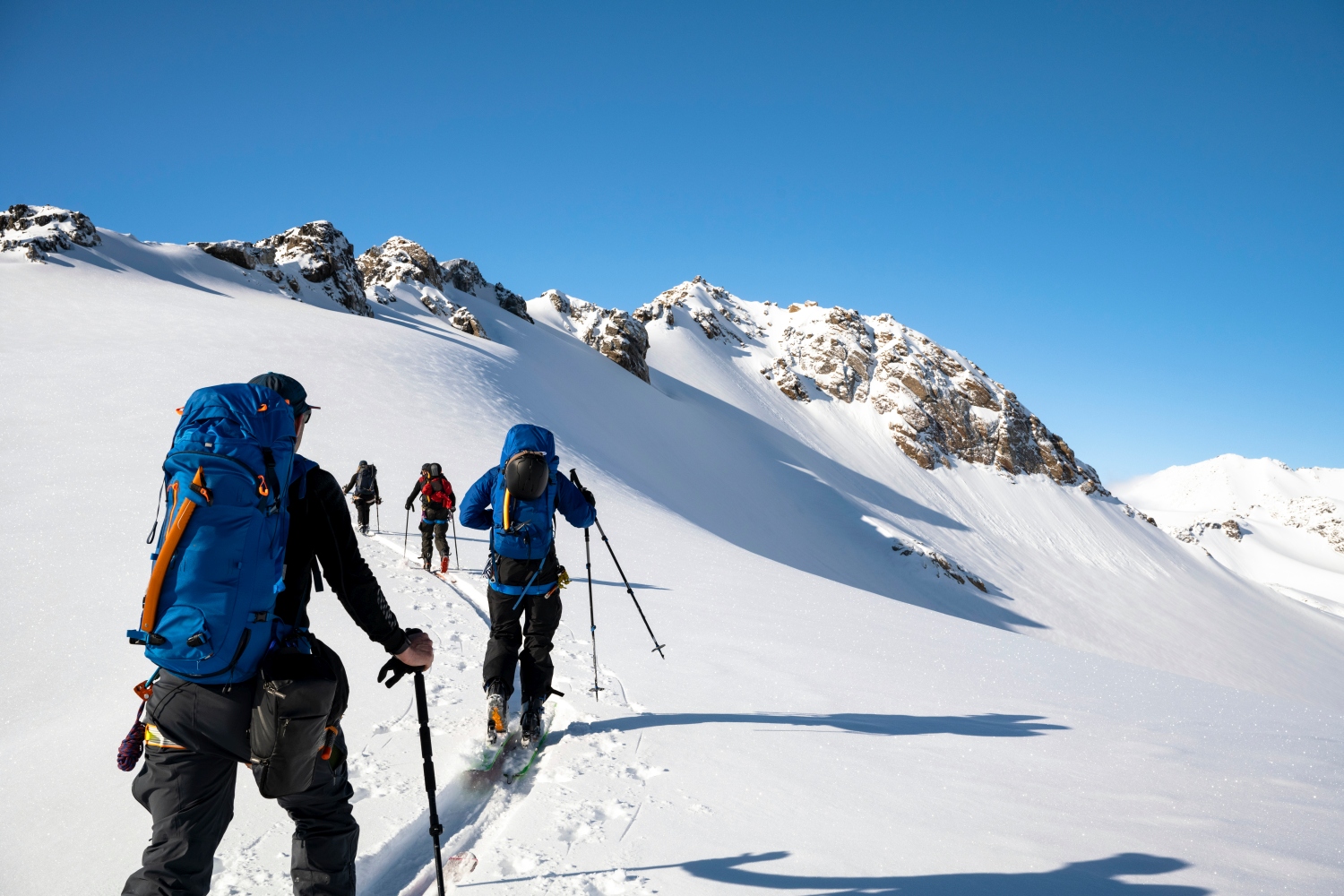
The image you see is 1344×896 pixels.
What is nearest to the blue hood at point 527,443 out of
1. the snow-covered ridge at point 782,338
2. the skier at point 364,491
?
the skier at point 364,491

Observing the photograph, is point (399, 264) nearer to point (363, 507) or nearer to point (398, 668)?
point (363, 507)

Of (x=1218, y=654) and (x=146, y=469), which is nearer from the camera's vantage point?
(x=146, y=469)

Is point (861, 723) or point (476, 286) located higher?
point (476, 286)

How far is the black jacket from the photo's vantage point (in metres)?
2.72

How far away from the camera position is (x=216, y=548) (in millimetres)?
2314

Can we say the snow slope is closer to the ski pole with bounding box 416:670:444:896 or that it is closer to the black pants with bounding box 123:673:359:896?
the ski pole with bounding box 416:670:444:896

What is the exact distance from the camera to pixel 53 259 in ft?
100

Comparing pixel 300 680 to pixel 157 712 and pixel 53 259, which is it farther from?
pixel 53 259

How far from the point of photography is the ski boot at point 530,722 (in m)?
4.86

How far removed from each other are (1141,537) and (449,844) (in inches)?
3201

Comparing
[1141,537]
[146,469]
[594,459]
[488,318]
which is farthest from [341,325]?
[1141,537]

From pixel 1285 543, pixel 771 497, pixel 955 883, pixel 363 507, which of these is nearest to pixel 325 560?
pixel 955 883

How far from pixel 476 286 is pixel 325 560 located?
6355 cm

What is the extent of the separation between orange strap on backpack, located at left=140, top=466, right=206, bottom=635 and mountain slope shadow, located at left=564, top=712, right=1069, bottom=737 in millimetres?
3463
